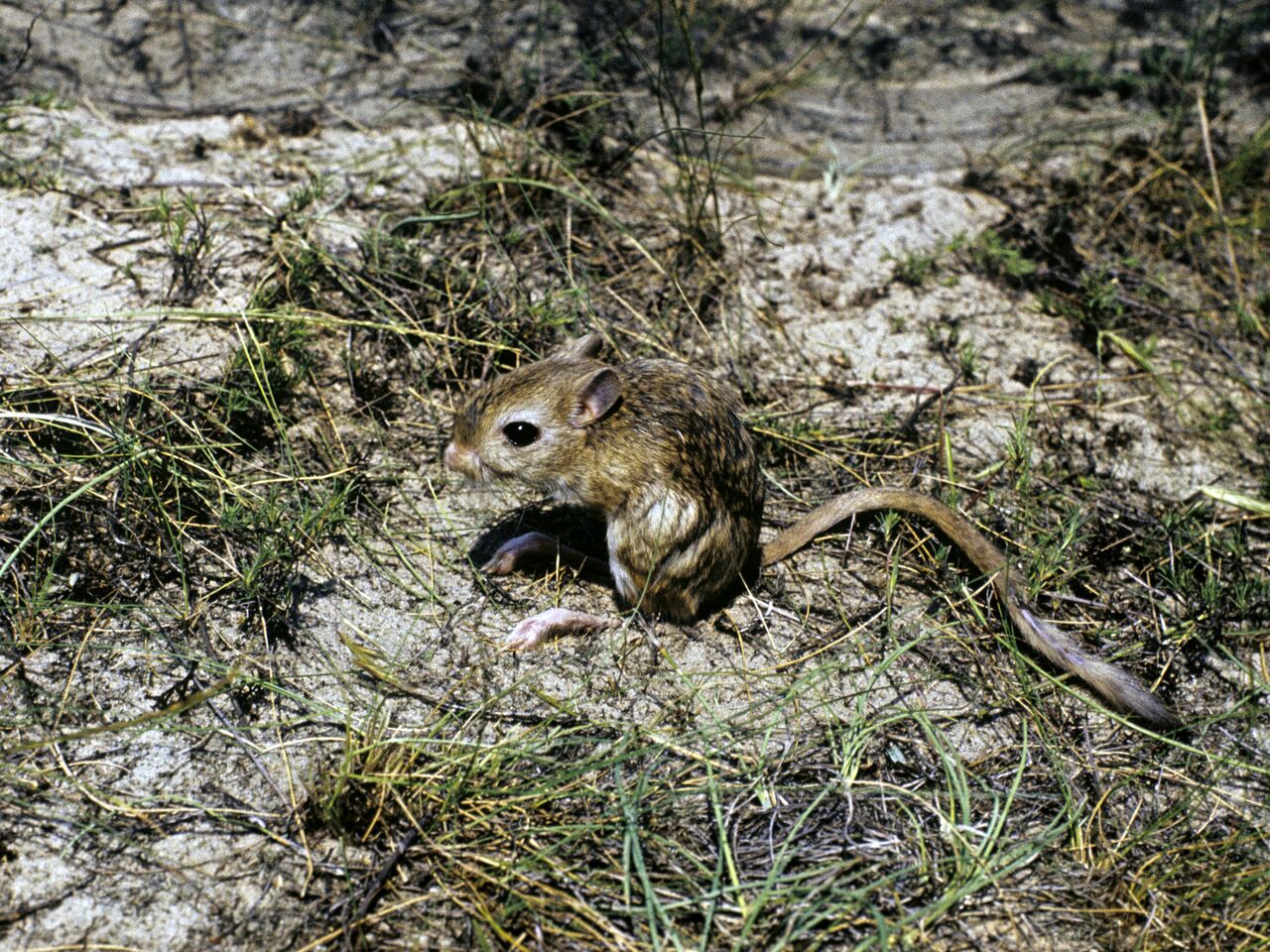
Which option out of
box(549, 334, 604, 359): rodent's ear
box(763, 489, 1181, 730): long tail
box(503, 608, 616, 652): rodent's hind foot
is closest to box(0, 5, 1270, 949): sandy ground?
box(503, 608, 616, 652): rodent's hind foot

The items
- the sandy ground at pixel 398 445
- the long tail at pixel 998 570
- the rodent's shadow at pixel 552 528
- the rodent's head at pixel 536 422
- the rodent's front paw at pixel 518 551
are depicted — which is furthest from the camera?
the rodent's shadow at pixel 552 528

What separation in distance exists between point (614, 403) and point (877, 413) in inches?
57.8

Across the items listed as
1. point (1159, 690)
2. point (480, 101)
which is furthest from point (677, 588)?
point (480, 101)

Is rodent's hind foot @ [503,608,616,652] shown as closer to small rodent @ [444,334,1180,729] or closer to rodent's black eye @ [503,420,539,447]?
small rodent @ [444,334,1180,729]

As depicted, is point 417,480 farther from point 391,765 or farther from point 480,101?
point 480,101

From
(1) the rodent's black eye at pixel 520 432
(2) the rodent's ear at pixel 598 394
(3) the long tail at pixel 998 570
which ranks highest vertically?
(2) the rodent's ear at pixel 598 394

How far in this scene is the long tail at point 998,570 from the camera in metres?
3.45

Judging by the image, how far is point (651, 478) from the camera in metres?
3.51

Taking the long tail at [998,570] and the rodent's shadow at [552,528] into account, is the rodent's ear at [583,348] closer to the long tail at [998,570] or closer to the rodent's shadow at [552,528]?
the rodent's shadow at [552,528]

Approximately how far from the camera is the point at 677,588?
3.54m

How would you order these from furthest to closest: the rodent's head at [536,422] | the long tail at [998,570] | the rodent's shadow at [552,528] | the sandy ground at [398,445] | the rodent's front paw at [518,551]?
the rodent's shadow at [552,528] < the rodent's front paw at [518,551] < the rodent's head at [536,422] < the long tail at [998,570] < the sandy ground at [398,445]

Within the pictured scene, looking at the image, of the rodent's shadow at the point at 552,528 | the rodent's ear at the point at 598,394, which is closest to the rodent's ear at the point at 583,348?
the rodent's ear at the point at 598,394

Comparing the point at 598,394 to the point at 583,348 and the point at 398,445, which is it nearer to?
the point at 583,348

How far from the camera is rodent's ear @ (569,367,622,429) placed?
3.52 metres
